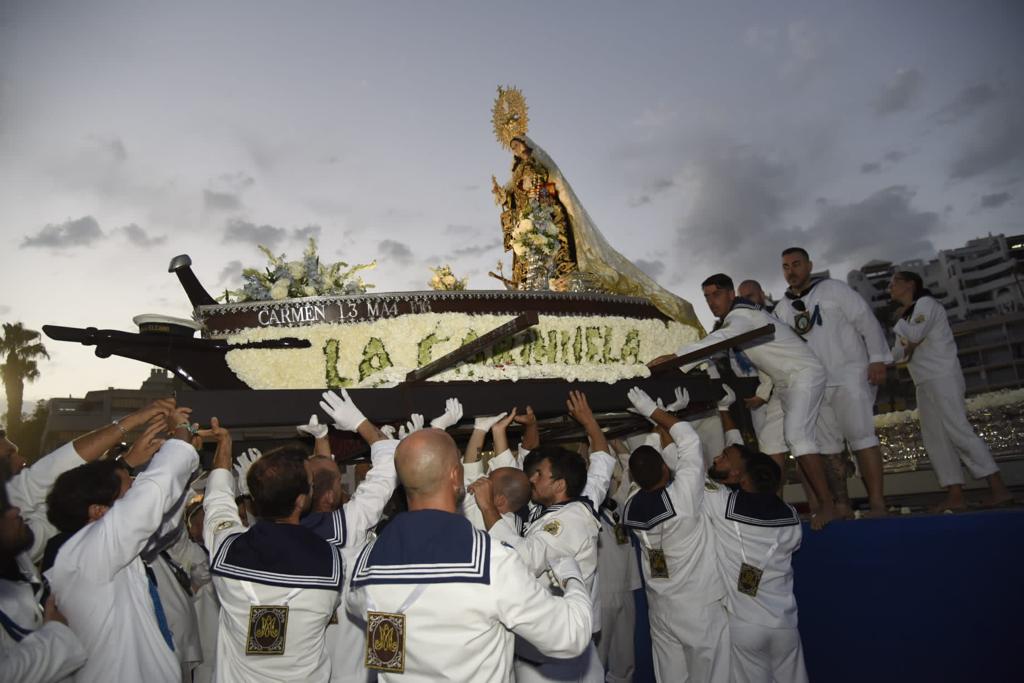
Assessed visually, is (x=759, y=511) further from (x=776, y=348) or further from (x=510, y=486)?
(x=510, y=486)

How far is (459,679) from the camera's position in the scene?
8.83 feet

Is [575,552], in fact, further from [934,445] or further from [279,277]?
[934,445]

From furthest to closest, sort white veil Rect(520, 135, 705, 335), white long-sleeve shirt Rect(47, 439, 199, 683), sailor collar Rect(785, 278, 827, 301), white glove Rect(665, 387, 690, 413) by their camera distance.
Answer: white veil Rect(520, 135, 705, 335) → sailor collar Rect(785, 278, 827, 301) → white glove Rect(665, 387, 690, 413) → white long-sleeve shirt Rect(47, 439, 199, 683)

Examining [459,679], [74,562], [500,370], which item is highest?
[500,370]

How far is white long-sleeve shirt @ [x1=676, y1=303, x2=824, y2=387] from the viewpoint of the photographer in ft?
20.5

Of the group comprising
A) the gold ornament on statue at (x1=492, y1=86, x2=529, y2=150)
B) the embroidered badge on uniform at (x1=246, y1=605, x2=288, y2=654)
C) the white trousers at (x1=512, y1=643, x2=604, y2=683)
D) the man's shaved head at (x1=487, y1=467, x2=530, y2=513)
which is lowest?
the white trousers at (x1=512, y1=643, x2=604, y2=683)

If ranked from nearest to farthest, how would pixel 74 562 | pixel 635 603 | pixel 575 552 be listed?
1. pixel 74 562
2. pixel 575 552
3. pixel 635 603

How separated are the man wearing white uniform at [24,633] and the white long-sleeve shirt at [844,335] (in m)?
6.18

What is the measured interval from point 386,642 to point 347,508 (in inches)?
69.5

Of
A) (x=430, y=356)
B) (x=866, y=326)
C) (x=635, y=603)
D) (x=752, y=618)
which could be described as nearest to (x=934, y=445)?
(x=866, y=326)

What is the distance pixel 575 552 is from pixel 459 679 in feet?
5.74

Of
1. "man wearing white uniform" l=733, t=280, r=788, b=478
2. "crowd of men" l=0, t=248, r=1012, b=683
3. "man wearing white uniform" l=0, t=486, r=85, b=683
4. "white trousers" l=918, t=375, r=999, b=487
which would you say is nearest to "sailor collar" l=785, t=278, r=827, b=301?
"crowd of men" l=0, t=248, r=1012, b=683

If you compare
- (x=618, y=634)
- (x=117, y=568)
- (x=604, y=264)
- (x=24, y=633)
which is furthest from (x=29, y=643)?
(x=604, y=264)

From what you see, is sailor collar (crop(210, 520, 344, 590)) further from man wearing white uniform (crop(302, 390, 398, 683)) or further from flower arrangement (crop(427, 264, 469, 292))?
flower arrangement (crop(427, 264, 469, 292))
